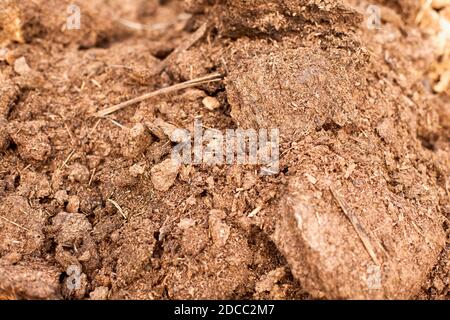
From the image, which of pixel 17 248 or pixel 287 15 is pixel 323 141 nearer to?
pixel 287 15

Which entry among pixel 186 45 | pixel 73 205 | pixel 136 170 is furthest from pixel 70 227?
pixel 186 45

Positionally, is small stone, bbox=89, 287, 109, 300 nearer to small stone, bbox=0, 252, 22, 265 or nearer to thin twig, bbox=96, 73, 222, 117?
small stone, bbox=0, 252, 22, 265

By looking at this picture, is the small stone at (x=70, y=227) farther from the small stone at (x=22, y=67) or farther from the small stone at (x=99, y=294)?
the small stone at (x=22, y=67)

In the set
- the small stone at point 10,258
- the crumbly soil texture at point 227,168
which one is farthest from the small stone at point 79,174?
the small stone at point 10,258

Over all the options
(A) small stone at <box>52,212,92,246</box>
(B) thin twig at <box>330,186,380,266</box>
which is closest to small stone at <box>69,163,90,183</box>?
(A) small stone at <box>52,212,92,246</box>

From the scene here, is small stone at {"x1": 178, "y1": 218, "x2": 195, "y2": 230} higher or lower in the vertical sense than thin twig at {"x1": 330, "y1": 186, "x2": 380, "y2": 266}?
lower

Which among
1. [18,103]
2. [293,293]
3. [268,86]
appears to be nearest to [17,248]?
[18,103]

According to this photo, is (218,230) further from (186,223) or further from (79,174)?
(79,174)
